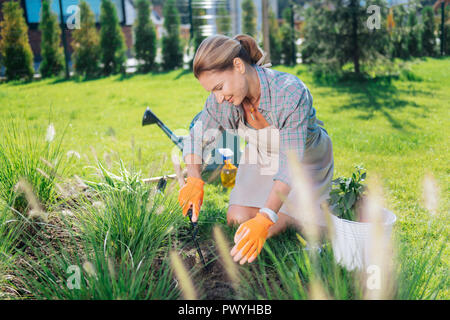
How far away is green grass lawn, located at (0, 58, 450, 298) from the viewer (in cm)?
302

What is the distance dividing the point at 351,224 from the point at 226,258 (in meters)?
0.61

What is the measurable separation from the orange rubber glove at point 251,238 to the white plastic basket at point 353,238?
31 cm

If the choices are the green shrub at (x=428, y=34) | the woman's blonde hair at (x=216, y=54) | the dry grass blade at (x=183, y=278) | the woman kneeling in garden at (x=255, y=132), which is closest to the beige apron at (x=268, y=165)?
the woman kneeling in garden at (x=255, y=132)

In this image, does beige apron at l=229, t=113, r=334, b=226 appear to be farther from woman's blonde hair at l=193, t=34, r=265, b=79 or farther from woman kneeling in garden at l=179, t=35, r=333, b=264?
woman's blonde hair at l=193, t=34, r=265, b=79

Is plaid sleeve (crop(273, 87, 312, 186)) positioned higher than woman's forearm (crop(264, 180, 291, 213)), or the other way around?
plaid sleeve (crop(273, 87, 312, 186))

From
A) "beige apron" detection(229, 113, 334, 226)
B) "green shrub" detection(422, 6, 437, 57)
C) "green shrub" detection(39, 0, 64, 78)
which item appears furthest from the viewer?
"green shrub" detection(422, 6, 437, 57)

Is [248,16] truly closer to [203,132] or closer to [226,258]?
[203,132]

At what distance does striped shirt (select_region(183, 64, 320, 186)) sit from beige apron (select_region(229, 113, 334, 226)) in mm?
98

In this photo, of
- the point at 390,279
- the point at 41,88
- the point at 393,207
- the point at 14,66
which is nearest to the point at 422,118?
the point at 393,207

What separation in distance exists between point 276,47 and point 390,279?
30.3 ft

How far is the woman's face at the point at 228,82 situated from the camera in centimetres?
195

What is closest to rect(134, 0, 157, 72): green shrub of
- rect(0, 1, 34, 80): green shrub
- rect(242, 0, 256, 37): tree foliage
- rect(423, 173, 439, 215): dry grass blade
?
rect(242, 0, 256, 37): tree foliage

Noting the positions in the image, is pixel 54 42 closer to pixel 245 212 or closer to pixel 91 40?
pixel 91 40

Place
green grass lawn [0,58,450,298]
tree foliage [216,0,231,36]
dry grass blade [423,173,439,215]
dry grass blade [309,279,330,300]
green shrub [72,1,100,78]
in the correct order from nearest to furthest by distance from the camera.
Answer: dry grass blade [309,279,330,300], dry grass blade [423,173,439,215], green grass lawn [0,58,450,298], green shrub [72,1,100,78], tree foliage [216,0,231,36]
